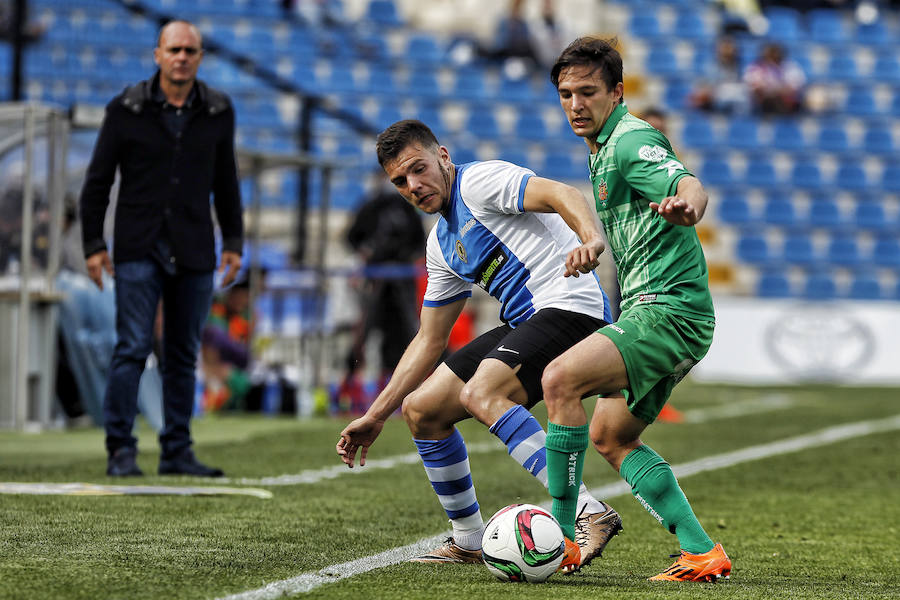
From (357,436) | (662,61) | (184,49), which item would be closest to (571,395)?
(357,436)

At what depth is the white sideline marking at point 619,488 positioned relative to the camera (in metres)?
3.86

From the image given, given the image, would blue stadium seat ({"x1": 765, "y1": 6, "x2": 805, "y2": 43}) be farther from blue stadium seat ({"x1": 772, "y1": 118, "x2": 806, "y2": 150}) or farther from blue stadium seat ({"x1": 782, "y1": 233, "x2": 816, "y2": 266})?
blue stadium seat ({"x1": 782, "y1": 233, "x2": 816, "y2": 266})

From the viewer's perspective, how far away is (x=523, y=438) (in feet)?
14.5

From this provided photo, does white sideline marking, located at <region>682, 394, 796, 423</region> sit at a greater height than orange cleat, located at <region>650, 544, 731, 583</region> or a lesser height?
lesser

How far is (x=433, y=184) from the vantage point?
4.55 metres

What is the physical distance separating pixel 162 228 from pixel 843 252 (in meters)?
15.3

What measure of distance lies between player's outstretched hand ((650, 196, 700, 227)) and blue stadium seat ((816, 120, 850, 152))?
1836cm

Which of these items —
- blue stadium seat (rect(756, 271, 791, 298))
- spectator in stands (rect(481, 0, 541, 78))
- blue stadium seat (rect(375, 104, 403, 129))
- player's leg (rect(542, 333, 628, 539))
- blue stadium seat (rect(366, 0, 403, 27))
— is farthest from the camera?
blue stadium seat (rect(366, 0, 403, 27))

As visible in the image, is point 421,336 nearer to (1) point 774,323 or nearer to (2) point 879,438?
(2) point 879,438

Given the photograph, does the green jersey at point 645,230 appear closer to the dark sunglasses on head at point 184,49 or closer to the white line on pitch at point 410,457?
the white line on pitch at point 410,457

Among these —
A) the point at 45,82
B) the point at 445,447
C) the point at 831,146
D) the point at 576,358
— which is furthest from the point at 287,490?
the point at 831,146

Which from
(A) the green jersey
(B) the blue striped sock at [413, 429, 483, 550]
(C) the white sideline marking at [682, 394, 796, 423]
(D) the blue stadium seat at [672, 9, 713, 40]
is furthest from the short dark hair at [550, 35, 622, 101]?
(D) the blue stadium seat at [672, 9, 713, 40]

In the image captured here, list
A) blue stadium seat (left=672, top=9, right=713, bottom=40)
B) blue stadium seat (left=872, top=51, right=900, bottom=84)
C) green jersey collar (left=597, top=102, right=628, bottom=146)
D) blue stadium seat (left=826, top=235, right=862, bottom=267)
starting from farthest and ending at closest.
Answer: blue stadium seat (left=672, top=9, right=713, bottom=40) → blue stadium seat (left=872, top=51, right=900, bottom=84) → blue stadium seat (left=826, top=235, right=862, bottom=267) → green jersey collar (left=597, top=102, right=628, bottom=146)

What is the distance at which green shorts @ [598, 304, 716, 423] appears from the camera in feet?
13.6
